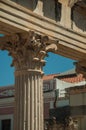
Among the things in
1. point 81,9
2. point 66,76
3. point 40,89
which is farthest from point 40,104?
point 66,76

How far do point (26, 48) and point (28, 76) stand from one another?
944mm

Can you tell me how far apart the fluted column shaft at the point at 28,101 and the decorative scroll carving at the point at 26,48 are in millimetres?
406

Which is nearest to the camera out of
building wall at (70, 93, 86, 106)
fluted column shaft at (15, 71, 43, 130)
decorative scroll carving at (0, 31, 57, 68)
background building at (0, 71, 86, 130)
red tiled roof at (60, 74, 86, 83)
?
fluted column shaft at (15, 71, 43, 130)

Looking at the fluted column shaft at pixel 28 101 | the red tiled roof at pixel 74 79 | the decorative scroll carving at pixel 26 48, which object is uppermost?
the red tiled roof at pixel 74 79

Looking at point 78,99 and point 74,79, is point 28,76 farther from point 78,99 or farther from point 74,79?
point 74,79

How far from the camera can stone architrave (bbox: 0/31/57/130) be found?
643 inches

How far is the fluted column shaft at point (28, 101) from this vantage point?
1628 centimetres

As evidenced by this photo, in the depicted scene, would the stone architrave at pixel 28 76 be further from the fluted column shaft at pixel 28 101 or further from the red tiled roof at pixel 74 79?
the red tiled roof at pixel 74 79

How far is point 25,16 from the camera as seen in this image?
54.6ft

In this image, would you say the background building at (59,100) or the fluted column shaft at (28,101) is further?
the background building at (59,100)

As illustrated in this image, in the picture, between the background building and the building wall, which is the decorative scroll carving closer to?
the background building

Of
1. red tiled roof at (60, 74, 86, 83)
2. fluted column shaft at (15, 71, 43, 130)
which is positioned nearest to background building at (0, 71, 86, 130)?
red tiled roof at (60, 74, 86, 83)

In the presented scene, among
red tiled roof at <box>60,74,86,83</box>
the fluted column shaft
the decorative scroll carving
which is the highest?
red tiled roof at <box>60,74,86,83</box>

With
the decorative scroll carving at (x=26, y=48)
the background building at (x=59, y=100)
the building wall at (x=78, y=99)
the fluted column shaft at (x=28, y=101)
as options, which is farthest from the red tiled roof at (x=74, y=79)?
the fluted column shaft at (x=28, y=101)
